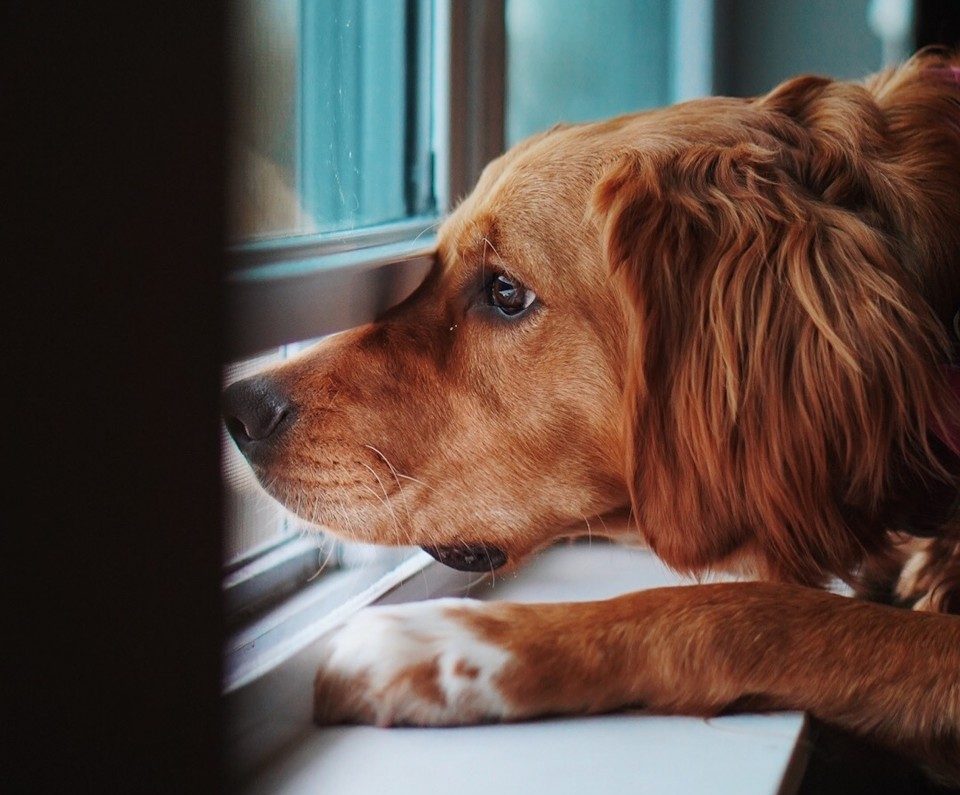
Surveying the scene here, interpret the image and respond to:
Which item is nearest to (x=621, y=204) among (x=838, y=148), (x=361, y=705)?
(x=838, y=148)

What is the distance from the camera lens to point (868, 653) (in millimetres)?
1033

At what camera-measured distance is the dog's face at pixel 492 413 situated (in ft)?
4.13

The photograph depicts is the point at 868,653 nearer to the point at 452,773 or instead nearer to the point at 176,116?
the point at 452,773

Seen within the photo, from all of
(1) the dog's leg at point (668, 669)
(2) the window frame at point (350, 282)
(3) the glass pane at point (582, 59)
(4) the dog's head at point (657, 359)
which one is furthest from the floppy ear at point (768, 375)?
(3) the glass pane at point (582, 59)

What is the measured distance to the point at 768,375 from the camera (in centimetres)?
113

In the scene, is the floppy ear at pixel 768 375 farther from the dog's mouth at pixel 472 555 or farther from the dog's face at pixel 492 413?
the dog's mouth at pixel 472 555

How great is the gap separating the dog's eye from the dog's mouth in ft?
0.96

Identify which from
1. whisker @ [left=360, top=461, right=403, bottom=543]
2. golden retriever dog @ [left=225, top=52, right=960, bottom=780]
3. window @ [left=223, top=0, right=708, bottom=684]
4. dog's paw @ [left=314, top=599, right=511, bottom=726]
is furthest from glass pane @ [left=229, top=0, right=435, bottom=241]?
dog's paw @ [left=314, top=599, right=511, bottom=726]

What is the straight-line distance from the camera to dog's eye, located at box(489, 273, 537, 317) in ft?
4.24

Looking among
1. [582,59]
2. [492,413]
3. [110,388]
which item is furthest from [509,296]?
[582,59]

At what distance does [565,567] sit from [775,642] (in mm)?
594

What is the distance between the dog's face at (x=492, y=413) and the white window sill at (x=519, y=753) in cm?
26

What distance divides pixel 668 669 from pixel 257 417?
22.3 inches

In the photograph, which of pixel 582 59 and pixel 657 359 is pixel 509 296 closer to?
pixel 657 359
